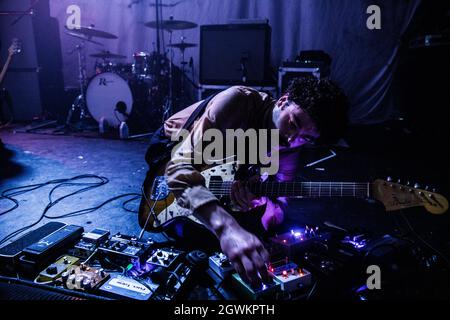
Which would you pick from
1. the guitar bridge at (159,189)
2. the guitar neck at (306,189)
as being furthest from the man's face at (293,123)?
the guitar bridge at (159,189)

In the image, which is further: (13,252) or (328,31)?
(328,31)

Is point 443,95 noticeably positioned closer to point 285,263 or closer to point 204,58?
point 204,58

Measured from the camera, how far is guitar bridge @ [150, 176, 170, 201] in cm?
206

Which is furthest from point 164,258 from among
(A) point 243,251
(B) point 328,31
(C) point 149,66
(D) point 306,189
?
(B) point 328,31

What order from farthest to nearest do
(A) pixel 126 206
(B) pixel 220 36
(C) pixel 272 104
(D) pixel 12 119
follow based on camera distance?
(D) pixel 12 119 → (B) pixel 220 36 → (A) pixel 126 206 → (C) pixel 272 104

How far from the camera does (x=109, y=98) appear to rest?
5.55 meters

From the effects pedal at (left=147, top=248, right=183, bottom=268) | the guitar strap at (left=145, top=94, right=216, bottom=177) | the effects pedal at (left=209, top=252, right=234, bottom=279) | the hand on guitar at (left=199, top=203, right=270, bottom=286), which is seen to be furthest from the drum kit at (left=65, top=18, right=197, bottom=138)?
the hand on guitar at (left=199, top=203, right=270, bottom=286)

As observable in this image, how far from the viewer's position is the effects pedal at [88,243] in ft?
5.43

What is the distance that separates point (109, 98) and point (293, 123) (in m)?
4.69

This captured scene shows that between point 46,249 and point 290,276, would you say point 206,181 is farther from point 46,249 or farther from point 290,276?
point 46,249

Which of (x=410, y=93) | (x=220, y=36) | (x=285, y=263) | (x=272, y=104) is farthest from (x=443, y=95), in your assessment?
(x=285, y=263)

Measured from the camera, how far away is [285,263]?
4.92 feet

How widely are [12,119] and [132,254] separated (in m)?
6.08

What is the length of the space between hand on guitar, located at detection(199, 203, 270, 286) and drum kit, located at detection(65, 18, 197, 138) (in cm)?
471
